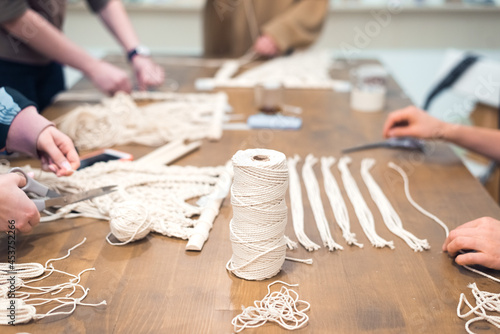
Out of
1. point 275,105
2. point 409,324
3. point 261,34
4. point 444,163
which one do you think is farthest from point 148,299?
point 261,34

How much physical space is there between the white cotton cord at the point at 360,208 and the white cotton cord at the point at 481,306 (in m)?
0.18

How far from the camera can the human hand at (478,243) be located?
0.85m

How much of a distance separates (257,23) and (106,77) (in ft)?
3.53

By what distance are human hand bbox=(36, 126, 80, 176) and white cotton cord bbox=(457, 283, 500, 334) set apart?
791 mm

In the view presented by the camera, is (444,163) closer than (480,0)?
Yes

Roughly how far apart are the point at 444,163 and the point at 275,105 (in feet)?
2.04

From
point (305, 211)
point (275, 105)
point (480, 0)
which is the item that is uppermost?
point (305, 211)

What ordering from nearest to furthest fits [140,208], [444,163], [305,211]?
1. [140,208]
2. [305,211]
3. [444,163]

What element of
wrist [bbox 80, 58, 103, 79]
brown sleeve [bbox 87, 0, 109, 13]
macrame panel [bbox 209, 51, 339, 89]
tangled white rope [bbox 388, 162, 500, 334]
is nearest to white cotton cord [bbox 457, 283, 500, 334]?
tangled white rope [bbox 388, 162, 500, 334]

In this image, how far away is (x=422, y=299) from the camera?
79cm

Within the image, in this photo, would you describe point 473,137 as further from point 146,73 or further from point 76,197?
point 146,73

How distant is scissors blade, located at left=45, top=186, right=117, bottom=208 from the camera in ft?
3.25

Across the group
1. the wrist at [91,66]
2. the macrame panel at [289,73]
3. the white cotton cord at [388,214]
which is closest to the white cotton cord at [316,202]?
the white cotton cord at [388,214]

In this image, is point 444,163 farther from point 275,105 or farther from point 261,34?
point 261,34
